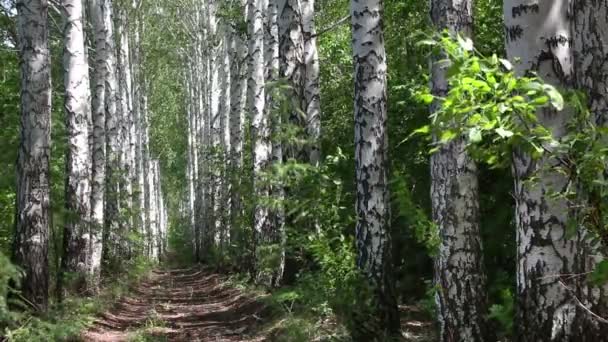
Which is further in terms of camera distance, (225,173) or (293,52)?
(225,173)

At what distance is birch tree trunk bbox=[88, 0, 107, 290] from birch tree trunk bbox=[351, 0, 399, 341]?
6.29 meters

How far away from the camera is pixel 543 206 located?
3.00 m

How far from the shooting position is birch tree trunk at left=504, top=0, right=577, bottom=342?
2.97 meters

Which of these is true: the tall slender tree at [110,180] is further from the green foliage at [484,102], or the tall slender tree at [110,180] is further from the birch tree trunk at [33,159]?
the green foliage at [484,102]

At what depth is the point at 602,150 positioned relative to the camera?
7.01 ft

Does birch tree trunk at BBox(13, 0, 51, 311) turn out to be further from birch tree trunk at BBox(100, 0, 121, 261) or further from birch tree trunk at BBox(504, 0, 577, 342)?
birch tree trunk at BBox(100, 0, 121, 261)

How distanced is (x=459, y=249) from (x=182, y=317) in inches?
293

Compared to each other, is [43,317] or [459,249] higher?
[459,249]

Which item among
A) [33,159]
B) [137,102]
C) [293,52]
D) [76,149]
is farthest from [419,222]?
[137,102]

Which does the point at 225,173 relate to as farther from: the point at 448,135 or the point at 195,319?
the point at 448,135

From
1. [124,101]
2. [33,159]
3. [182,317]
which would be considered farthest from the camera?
[124,101]

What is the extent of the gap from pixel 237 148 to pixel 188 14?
14.6m

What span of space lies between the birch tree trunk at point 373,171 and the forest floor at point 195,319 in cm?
46

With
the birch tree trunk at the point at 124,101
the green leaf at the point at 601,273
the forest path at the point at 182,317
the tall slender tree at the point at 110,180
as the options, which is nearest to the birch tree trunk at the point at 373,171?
the forest path at the point at 182,317
